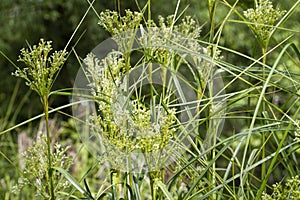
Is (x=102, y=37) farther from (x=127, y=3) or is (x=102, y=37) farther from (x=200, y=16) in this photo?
(x=200, y=16)

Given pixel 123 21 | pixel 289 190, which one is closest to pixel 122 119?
pixel 123 21

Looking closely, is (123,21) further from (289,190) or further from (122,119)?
(289,190)

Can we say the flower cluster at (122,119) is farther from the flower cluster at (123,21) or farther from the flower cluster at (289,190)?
the flower cluster at (289,190)

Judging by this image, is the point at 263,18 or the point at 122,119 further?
the point at 263,18

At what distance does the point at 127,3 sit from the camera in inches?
193

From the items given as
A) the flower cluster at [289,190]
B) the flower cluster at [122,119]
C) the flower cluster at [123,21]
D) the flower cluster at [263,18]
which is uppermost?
the flower cluster at [123,21]

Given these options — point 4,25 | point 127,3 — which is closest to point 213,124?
point 127,3

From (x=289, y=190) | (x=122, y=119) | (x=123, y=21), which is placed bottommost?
(x=289, y=190)

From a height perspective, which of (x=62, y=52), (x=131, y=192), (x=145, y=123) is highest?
(x=62, y=52)

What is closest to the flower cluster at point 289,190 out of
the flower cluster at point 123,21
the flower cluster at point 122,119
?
the flower cluster at point 122,119

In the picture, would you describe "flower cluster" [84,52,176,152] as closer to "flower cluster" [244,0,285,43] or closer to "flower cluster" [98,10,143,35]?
"flower cluster" [98,10,143,35]

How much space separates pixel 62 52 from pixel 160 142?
0.20m

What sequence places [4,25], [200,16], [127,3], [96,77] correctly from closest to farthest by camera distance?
1. [96,77]
2. [200,16]
3. [127,3]
4. [4,25]

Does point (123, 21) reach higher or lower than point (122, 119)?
higher
